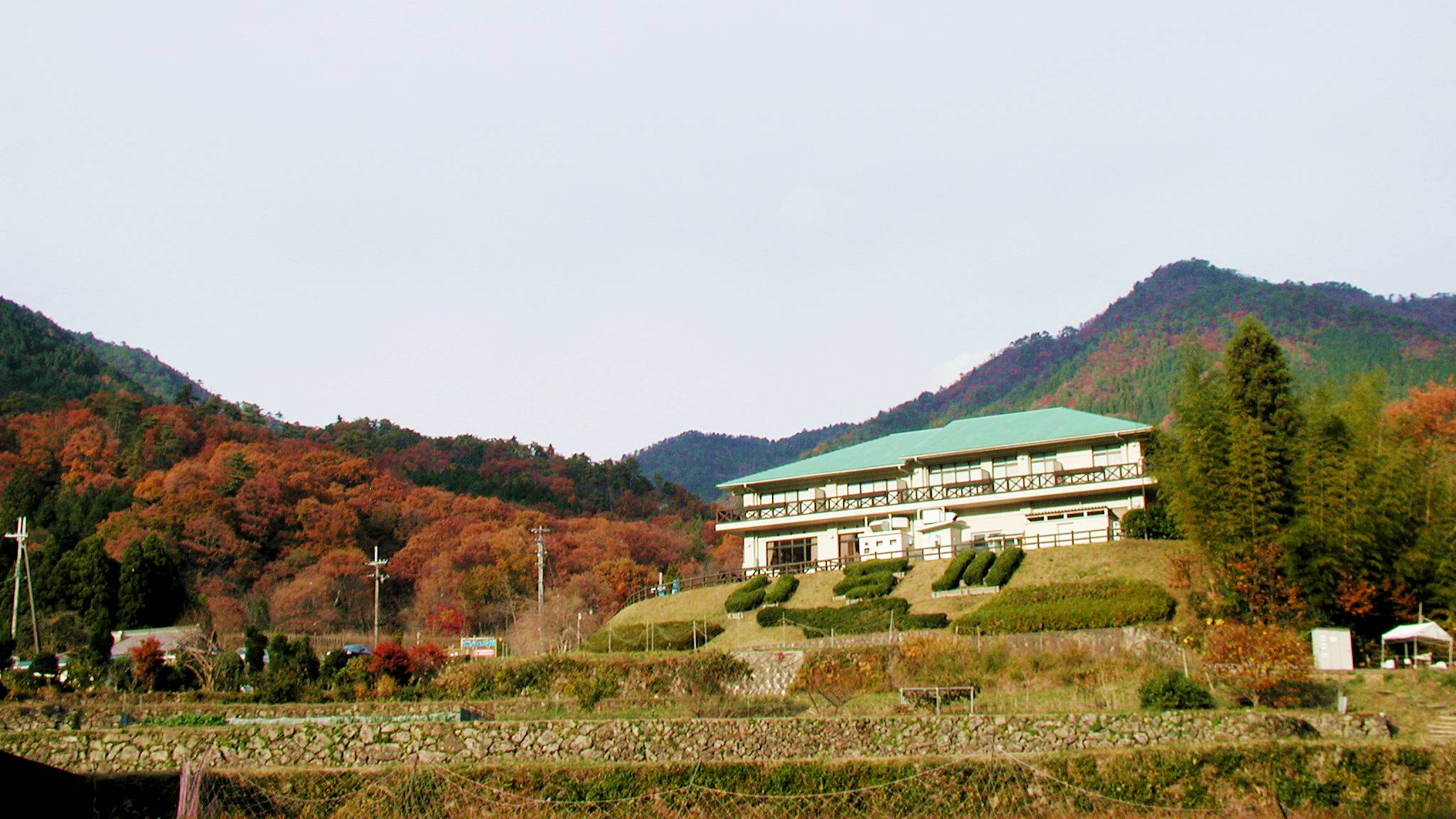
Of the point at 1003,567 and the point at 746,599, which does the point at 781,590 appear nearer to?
the point at 746,599

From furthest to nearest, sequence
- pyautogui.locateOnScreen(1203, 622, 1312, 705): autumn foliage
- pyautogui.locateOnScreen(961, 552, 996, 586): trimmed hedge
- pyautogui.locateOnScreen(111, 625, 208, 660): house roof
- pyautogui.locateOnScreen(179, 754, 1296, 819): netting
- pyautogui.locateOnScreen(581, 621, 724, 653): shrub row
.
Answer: pyautogui.locateOnScreen(111, 625, 208, 660): house roof, pyautogui.locateOnScreen(581, 621, 724, 653): shrub row, pyautogui.locateOnScreen(961, 552, 996, 586): trimmed hedge, pyautogui.locateOnScreen(1203, 622, 1312, 705): autumn foliage, pyautogui.locateOnScreen(179, 754, 1296, 819): netting

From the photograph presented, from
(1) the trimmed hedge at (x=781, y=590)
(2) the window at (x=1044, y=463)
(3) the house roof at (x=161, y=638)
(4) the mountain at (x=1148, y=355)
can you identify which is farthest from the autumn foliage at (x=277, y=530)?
(4) the mountain at (x=1148, y=355)

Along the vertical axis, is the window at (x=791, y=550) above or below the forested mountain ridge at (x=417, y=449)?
below

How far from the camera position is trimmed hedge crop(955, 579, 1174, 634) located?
91.0ft

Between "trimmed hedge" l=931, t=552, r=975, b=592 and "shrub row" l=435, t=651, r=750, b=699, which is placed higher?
"trimmed hedge" l=931, t=552, r=975, b=592

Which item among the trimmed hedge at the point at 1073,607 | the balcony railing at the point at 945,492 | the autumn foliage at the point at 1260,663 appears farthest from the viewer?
the balcony railing at the point at 945,492

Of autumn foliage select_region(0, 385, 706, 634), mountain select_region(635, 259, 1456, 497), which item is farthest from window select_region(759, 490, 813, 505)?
mountain select_region(635, 259, 1456, 497)

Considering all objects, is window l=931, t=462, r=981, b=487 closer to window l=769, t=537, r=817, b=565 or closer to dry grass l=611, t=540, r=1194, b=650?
window l=769, t=537, r=817, b=565

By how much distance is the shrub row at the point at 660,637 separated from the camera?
35109 mm

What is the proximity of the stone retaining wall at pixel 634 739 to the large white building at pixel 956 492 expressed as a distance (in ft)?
59.6

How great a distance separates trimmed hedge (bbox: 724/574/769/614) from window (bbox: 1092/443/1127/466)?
1168 centimetres

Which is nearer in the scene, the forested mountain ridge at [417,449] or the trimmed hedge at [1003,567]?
the trimmed hedge at [1003,567]

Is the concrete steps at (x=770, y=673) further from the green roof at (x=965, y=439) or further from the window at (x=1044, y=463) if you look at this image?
the window at (x=1044, y=463)

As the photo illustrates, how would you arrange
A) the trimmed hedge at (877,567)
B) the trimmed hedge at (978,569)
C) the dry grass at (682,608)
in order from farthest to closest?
the dry grass at (682,608) → the trimmed hedge at (877,567) → the trimmed hedge at (978,569)
